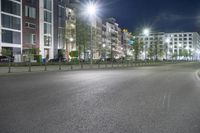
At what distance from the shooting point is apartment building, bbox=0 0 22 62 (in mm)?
54844

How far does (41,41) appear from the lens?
6675 centimetres

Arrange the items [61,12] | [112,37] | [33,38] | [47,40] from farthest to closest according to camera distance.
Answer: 1. [112,37]
2. [61,12]
3. [47,40]
4. [33,38]

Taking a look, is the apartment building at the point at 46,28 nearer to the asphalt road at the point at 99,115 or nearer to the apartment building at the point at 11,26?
the apartment building at the point at 11,26

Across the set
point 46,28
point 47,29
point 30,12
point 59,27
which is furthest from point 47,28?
point 30,12

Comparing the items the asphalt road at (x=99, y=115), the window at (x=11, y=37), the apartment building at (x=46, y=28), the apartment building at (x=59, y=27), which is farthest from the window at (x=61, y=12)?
the asphalt road at (x=99, y=115)

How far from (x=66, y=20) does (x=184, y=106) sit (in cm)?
7521

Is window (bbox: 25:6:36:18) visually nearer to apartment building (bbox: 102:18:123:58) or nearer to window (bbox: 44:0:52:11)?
window (bbox: 44:0:52:11)

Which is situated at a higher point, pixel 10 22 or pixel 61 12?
pixel 61 12

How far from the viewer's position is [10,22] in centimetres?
5703

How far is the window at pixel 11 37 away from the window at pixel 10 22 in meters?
1.31

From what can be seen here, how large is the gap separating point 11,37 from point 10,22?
10.8ft

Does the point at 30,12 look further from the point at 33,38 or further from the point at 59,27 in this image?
the point at 59,27

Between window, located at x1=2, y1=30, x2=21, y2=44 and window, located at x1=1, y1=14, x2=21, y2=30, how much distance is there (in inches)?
51.4

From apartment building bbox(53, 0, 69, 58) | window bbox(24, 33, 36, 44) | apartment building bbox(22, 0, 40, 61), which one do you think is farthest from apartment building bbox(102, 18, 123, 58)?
window bbox(24, 33, 36, 44)
